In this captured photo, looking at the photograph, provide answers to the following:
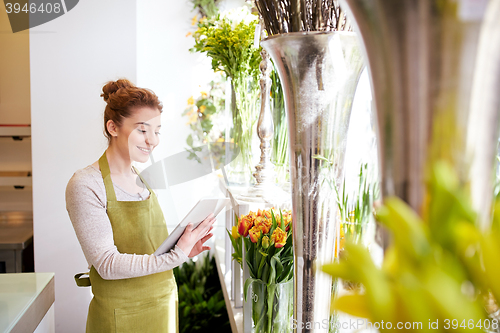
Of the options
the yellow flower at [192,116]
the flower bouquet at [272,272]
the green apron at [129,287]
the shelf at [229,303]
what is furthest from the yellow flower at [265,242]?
the yellow flower at [192,116]

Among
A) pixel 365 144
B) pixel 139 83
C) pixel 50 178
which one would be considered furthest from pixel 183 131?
pixel 365 144

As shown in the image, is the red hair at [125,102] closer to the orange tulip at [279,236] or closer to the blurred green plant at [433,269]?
the orange tulip at [279,236]

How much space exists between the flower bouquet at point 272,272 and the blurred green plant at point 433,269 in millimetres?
594

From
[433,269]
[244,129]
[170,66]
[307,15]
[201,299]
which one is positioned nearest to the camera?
[433,269]

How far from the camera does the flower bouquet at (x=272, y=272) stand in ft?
2.33

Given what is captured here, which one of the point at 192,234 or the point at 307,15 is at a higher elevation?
the point at 307,15

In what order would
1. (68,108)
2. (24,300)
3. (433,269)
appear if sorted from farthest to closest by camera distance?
1. (68,108)
2. (24,300)
3. (433,269)

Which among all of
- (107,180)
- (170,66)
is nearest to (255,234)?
(107,180)

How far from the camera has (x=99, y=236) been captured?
95 cm

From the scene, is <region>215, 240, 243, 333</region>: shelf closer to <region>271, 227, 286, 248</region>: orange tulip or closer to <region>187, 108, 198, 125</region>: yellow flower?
<region>271, 227, 286, 248</region>: orange tulip

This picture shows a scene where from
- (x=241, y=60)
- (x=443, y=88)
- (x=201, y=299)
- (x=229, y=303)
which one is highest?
(x=241, y=60)

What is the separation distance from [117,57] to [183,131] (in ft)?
1.81

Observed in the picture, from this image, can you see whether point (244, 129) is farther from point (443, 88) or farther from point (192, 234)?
point (443, 88)

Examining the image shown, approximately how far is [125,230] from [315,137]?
2.71ft
